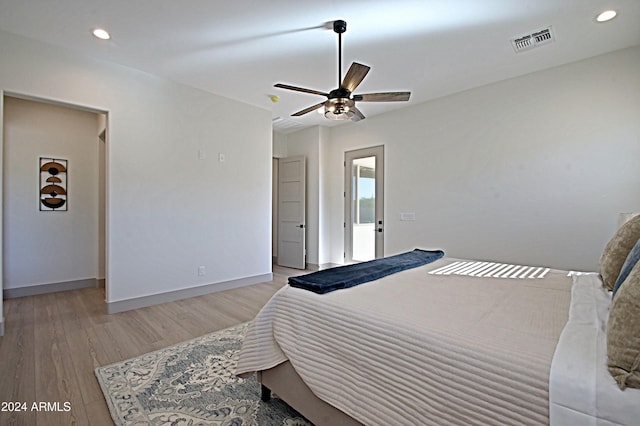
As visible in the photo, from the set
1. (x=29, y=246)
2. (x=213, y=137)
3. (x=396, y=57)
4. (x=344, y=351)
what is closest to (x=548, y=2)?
(x=396, y=57)

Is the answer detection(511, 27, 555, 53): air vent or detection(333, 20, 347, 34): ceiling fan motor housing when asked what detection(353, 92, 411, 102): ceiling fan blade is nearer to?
detection(333, 20, 347, 34): ceiling fan motor housing

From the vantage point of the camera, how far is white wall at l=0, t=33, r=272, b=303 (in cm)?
309

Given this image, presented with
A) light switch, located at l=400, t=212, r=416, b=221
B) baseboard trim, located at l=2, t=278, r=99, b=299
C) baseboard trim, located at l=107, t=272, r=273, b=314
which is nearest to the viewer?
baseboard trim, located at l=107, t=272, r=273, b=314

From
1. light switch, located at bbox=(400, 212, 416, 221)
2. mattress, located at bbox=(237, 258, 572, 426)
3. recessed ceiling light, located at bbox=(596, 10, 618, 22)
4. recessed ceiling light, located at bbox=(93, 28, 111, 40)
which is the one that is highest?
recessed ceiling light, located at bbox=(93, 28, 111, 40)

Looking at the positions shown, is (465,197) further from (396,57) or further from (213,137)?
(213,137)

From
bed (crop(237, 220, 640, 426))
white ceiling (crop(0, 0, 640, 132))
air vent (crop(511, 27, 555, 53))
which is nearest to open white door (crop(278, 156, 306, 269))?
white ceiling (crop(0, 0, 640, 132))

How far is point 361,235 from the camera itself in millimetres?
5438

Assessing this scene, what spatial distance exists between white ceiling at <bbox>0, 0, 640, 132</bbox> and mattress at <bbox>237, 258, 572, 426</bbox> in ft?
7.07

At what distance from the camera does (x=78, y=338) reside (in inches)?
106

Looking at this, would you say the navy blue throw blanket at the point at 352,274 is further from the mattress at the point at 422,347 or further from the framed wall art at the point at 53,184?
the framed wall art at the point at 53,184

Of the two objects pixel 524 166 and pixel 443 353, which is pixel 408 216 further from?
pixel 443 353

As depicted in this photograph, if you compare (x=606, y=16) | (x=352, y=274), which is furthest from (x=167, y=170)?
(x=606, y=16)

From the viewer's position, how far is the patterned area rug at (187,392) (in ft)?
5.54

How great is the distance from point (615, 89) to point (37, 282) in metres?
7.31
